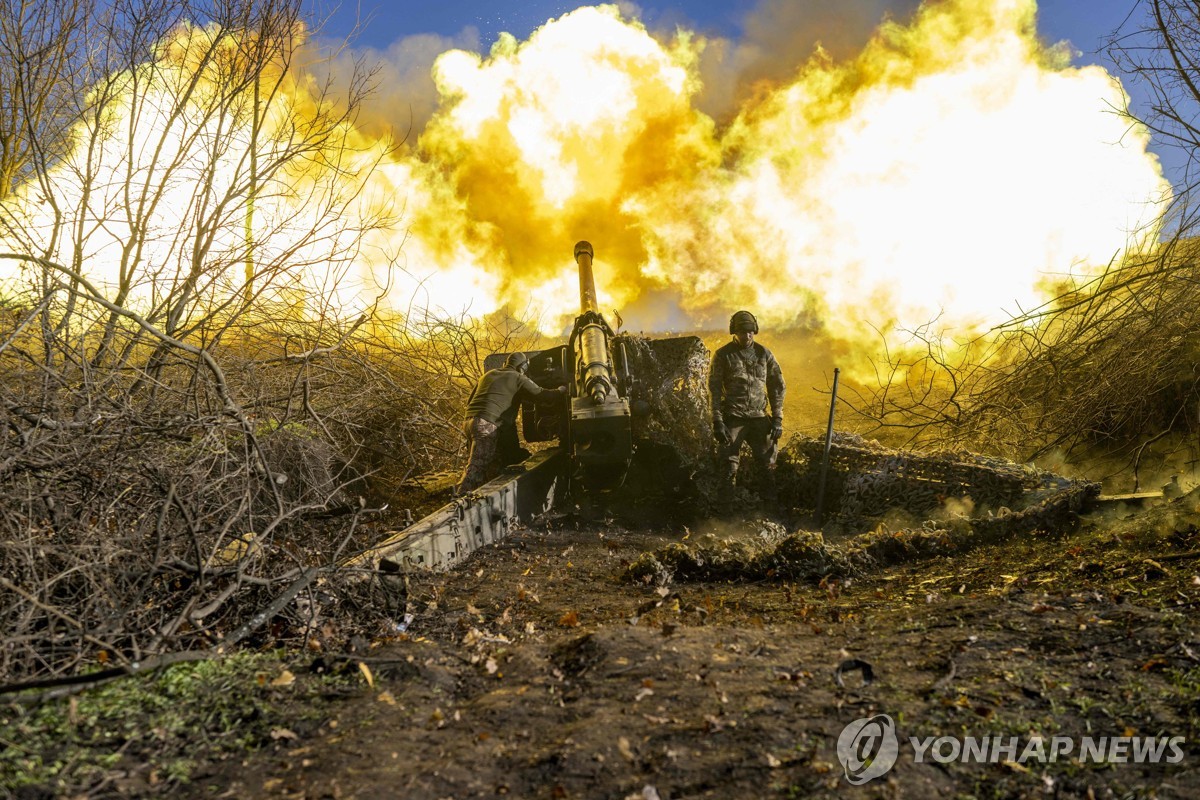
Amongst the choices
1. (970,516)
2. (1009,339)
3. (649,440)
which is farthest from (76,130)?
(1009,339)

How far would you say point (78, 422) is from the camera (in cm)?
417

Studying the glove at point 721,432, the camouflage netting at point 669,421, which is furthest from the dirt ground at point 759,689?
the camouflage netting at point 669,421

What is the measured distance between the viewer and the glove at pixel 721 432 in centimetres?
960

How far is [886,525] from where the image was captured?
8.21 metres

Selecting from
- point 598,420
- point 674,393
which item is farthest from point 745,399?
point 598,420

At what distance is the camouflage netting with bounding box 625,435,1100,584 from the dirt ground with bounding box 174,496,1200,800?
0.59 m

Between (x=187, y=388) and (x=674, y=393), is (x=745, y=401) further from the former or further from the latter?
(x=187, y=388)

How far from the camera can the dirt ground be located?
290 cm

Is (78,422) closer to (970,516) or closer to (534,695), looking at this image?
(534,695)

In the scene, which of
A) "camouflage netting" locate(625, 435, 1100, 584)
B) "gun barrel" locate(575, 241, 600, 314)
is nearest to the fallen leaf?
"camouflage netting" locate(625, 435, 1100, 584)

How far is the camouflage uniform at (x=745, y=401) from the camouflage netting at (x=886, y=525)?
0.69 m

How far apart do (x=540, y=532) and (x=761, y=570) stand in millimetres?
2913

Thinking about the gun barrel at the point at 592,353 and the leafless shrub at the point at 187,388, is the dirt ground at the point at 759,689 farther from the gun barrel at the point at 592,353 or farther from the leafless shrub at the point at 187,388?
the gun barrel at the point at 592,353

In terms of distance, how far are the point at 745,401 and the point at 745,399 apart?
3 centimetres
